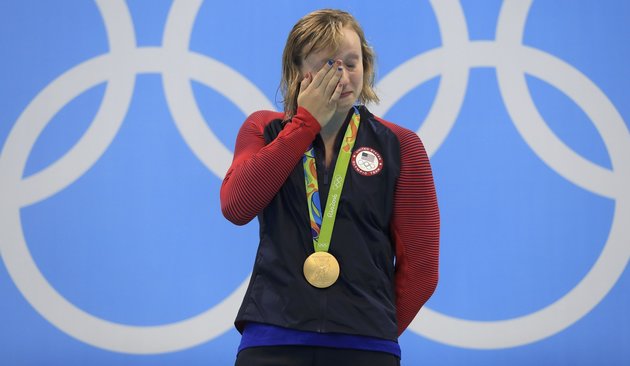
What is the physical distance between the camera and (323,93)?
74.4 inches

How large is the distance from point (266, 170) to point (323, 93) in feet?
0.74

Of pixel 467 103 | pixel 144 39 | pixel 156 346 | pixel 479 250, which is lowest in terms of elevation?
pixel 156 346

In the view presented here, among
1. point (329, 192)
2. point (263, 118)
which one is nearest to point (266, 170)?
point (329, 192)

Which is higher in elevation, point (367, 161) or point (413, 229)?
point (367, 161)

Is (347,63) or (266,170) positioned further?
(347,63)

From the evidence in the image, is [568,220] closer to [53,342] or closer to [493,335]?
[493,335]

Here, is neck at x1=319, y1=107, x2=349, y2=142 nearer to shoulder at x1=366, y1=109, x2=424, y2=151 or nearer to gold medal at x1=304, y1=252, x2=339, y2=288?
shoulder at x1=366, y1=109, x2=424, y2=151

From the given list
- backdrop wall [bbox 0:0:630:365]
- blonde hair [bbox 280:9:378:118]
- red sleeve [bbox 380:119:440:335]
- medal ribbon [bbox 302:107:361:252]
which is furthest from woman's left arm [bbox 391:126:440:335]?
backdrop wall [bbox 0:0:630:365]

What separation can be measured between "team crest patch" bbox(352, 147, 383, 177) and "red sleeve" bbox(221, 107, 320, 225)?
128 mm

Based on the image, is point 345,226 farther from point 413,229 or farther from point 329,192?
point 413,229

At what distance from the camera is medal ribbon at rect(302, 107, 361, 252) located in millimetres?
1854

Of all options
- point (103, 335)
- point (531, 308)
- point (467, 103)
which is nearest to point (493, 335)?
point (531, 308)

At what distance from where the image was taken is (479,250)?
408 centimetres

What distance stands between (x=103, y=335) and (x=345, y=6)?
2.02 m
